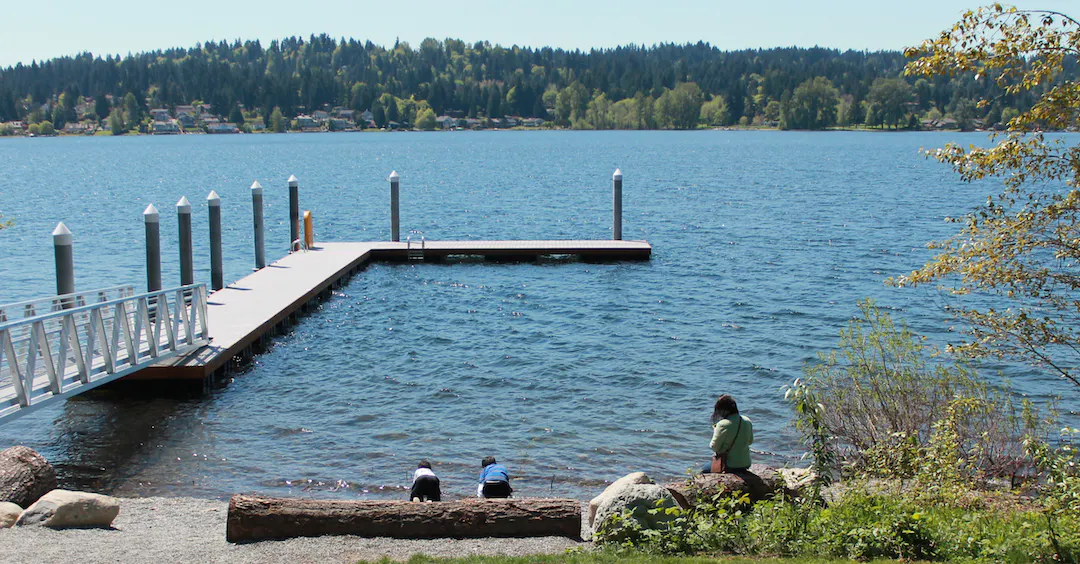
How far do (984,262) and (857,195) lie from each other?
50.2 metres

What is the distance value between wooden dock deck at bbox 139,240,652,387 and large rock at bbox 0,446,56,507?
4.53m

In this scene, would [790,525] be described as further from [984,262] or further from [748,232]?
[748,232]

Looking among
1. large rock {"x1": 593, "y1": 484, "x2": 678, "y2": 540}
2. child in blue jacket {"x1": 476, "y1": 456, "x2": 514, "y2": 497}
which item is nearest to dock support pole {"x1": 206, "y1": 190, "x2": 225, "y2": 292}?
child in blue jacket {"x1": 476, "y1": 456, "x2": 514, "y2": 497}

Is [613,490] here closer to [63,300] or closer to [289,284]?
[63,300]

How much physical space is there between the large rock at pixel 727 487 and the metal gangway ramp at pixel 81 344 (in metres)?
7.14

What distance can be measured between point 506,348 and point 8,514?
37.2 feet

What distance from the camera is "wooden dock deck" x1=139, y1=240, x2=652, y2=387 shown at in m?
15.6

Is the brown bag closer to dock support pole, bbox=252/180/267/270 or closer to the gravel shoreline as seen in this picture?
the gravel shoreline

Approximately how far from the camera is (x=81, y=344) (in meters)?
13.1

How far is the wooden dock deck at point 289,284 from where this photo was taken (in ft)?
51.2

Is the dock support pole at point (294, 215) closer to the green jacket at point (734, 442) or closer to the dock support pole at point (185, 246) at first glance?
the dock support pole at point (185, 246)

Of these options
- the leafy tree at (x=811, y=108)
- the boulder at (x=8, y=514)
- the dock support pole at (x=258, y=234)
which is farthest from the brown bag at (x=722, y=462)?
the leafy tree at (x=811, y=108)

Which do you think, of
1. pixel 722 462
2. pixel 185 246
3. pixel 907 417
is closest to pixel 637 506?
pixel 722 462

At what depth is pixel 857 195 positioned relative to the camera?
56.6m
